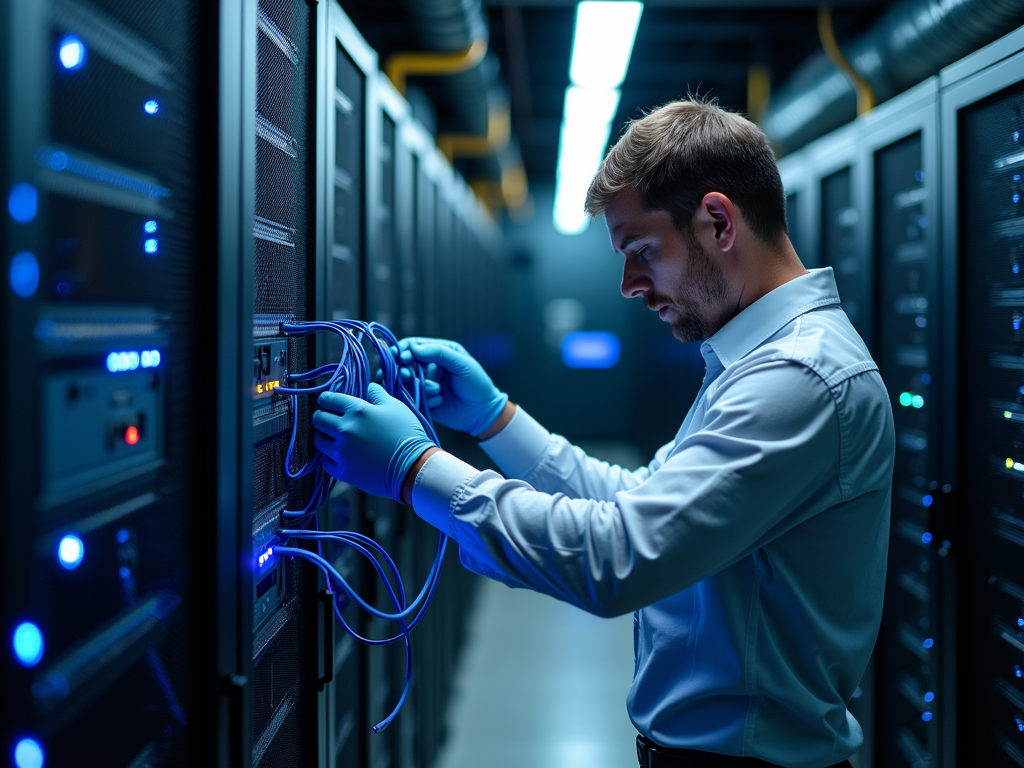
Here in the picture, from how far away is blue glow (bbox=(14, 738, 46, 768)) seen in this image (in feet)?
1.96

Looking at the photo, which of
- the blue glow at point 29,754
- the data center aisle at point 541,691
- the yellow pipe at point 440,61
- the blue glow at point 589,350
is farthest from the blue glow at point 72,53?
the blue glow at point 589,350

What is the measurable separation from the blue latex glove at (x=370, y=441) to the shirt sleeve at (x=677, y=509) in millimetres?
84

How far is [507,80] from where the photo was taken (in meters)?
6.41

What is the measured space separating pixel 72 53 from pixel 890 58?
2.99 m

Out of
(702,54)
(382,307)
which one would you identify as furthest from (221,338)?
(702,54)

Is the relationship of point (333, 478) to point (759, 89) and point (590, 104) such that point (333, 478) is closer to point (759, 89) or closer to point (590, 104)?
point (590, 104)

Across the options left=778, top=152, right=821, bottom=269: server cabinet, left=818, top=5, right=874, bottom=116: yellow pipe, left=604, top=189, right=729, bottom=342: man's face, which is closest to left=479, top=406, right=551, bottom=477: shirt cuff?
left=604, top=189, right=729, bottom=342: man's face

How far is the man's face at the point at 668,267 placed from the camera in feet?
4.34

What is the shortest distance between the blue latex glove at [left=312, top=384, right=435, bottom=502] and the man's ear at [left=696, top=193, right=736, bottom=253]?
57cm

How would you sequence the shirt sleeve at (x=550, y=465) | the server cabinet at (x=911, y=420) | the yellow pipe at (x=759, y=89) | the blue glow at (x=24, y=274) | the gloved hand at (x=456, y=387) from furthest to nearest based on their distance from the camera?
the yellow pipe at (x=759, y=89), the server cabinet at (x=911, y=420), the shirt sleeve at (x=550, y=465), the gloved hand at (x=456, y=387), the blue glow at (x=24, y=274)

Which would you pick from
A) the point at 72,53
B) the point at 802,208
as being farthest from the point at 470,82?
Result: the point at 72,53

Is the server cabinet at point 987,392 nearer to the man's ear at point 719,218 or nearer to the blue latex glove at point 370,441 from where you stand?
the man's ear at point 719,218

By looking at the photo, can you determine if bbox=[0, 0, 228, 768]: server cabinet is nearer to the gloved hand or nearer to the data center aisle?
the gloved hand

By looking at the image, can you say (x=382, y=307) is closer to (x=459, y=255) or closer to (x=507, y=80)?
(x=459, y=255)
